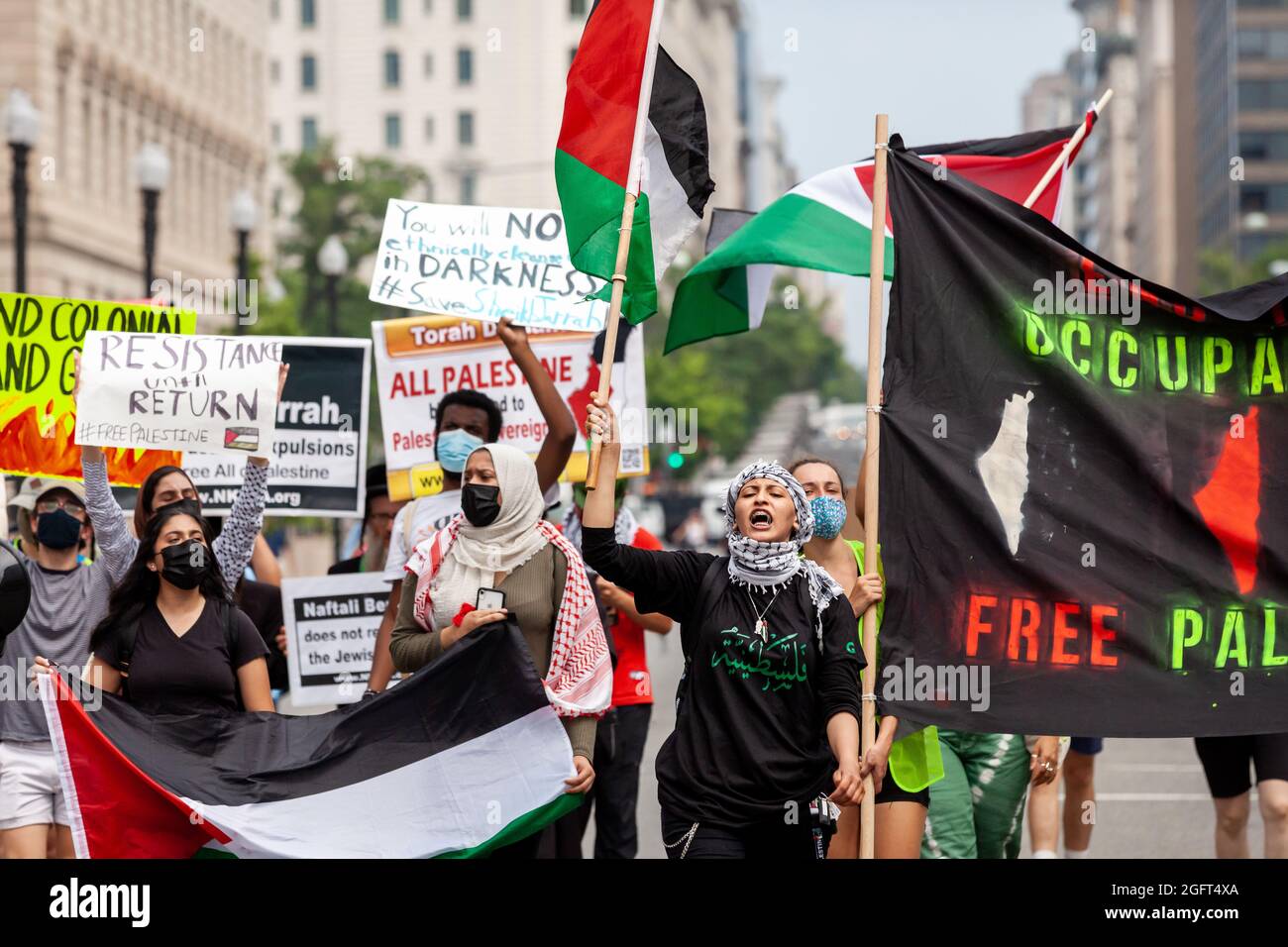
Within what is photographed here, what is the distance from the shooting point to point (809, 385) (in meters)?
137

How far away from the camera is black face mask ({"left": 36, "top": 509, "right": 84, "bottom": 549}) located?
25.1ft

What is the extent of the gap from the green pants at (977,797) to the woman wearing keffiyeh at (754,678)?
1303 mm

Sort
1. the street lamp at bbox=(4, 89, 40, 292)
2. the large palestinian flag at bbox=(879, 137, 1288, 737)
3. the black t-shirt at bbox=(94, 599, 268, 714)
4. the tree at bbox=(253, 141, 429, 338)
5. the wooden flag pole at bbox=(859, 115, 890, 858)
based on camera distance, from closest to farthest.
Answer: the wooden flag pole at bbox=(859, 115, 890, 858) → the large palestinian flag at bbox=(879, 137, 1288, 737) → the black t-shirt at bbox=(94, 599, 268, 714) → the street lamp at bbox=(4, 89, 40, 292) → the tree at bbox=(253, 141, 429, 338)

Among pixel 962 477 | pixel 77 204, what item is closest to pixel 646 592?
pixel 962 477

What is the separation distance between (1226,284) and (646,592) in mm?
74523

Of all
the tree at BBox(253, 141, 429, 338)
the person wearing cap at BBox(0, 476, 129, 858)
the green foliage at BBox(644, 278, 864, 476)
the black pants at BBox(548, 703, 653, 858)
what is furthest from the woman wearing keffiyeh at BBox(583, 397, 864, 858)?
the tree at BBox(253, 141, 429, 338)

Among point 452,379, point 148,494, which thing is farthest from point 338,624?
point 148,494

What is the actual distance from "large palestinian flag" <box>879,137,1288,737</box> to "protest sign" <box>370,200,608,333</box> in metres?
3.30

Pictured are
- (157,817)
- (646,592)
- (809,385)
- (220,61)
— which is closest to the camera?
(646,592)

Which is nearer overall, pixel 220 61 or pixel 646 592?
pixel 646 592

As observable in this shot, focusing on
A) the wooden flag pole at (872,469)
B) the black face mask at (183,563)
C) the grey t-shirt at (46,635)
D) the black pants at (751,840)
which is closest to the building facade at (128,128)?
the grey t-shirt at (46,635)

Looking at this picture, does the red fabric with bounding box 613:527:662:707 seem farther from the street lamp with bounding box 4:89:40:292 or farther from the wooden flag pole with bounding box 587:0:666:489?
the street lamp with bounding box 4:89:40:292
